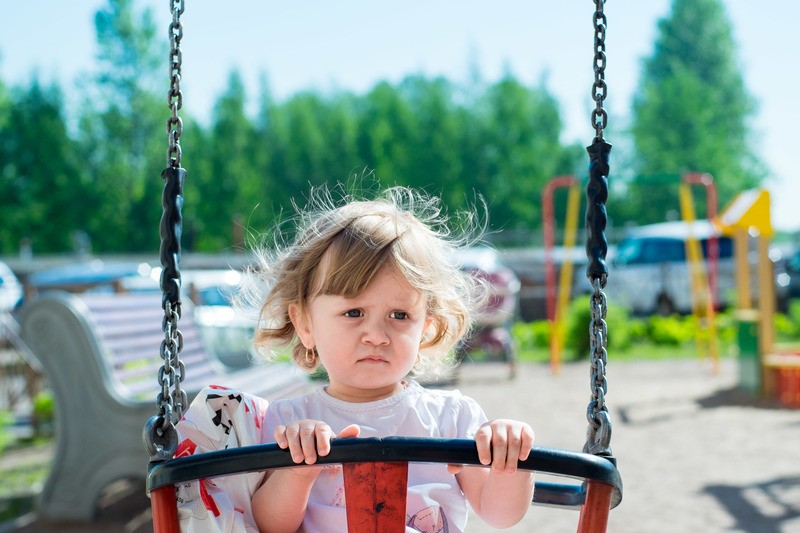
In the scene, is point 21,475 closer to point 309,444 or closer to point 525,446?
point 309,444

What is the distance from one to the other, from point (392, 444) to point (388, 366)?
1.25 ft

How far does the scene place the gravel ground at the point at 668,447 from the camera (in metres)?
4.12

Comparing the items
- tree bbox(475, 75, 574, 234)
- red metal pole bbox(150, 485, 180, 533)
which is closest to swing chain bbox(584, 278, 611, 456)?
red metal pole bbox(150, 485, 180, 533)

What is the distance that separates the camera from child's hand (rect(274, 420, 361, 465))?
1.39 m

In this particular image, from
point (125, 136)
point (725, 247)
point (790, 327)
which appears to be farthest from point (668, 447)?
point (125, 136)

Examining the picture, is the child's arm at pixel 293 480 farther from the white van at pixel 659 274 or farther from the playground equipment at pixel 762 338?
the white van at pixel 659 274

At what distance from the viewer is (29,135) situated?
1197 inches

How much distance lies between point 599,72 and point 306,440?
91 centimetres

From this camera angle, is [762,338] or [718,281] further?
[718,281]

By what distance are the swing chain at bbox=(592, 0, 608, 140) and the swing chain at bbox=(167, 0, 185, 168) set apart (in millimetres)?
805

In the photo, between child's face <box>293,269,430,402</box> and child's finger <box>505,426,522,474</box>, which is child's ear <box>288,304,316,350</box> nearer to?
child's face <box>293,269,430,402</box>

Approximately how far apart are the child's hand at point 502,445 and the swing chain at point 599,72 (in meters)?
0.65

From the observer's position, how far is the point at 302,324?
1.89 meters

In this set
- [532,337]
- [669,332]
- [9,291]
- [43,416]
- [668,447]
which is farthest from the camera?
[9,291]
